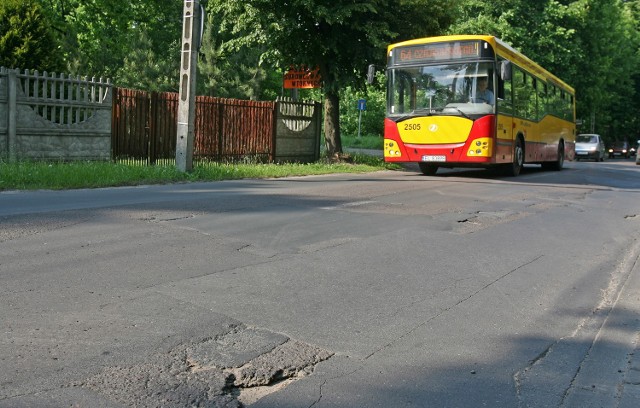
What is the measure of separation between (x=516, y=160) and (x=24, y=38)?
13773 millimetres

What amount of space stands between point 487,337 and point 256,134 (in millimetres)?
17228

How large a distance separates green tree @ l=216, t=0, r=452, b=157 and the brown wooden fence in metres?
2.06

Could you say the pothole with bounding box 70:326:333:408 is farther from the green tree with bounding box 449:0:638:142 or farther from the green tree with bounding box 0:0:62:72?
the green tree with bounding box 449:0:638:142

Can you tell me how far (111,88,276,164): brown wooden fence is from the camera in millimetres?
17500

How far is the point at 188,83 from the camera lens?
15.4 m

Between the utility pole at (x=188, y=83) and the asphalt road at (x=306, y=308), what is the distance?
555 cm

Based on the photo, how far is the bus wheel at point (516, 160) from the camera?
19.3 m

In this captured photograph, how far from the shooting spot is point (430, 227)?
898cm

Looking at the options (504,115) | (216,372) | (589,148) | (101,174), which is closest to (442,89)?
(504,115)

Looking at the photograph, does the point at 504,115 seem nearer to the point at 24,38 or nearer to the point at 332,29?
the point at 332,29

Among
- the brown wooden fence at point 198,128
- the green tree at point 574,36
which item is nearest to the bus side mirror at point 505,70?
the brown wooden fence at point 198,128

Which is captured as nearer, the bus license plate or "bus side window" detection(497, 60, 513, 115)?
"bus side window" detection(497, 60, 513, 115)

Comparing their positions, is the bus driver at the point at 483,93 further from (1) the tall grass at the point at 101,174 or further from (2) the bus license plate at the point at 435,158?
(1) the tall grass at the point at 101,174

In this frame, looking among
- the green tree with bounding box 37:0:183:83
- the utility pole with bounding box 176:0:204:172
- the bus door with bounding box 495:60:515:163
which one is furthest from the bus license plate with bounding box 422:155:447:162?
the green tree with bounding box 37:0:183:83
